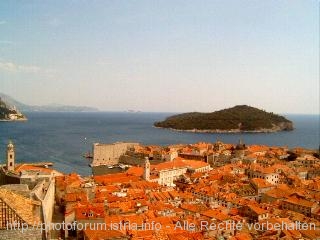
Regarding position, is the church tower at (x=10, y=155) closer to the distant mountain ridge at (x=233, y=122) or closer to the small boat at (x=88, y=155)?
the small boat at (x=88, y=155)

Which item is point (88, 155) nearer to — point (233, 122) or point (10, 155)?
point (10, 155)

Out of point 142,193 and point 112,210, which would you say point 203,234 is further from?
point 142,193

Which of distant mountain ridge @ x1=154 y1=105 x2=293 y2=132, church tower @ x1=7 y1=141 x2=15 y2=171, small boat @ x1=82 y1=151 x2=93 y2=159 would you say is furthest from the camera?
distant mountain ridge @ x1=154 y1=105 x2=293 y2=132

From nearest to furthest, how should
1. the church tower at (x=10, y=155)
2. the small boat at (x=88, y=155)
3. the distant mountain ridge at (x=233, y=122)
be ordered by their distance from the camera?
the church tower at (x=10, y=155) → the small boat at (x=88, y=155) → the distant mountain ridge at (x=233, y=122)

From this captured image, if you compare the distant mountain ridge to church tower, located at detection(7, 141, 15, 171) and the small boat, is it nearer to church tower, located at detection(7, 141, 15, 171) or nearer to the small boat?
the small boat

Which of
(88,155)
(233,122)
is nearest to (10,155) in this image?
(88,155)

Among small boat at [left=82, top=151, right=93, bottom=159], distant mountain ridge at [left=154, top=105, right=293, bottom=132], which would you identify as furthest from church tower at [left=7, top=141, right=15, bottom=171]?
distant mountain ridge at [left=154, top=105, right=293, bottom=132]

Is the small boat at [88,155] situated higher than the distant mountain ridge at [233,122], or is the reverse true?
the distant mountain ridge at [233,122]

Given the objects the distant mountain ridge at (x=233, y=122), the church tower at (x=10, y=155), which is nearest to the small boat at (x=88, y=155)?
the church tower at (x=10, y=155)

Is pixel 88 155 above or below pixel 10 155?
below
